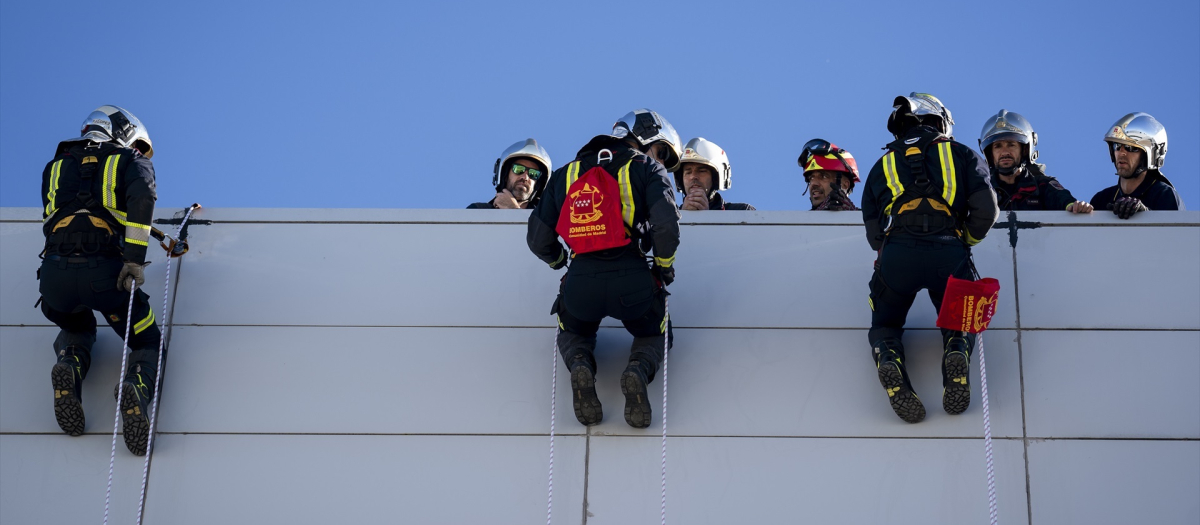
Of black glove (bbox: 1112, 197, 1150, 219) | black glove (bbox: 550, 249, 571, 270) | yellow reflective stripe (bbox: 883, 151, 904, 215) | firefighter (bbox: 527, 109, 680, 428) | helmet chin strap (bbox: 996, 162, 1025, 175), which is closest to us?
firefighter (bbox: 527, 109, 680, 428)

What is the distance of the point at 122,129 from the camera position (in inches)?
320

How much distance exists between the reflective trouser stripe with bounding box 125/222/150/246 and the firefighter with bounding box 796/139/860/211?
437 centimetres

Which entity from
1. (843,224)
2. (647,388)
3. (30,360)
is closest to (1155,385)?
(843,224)

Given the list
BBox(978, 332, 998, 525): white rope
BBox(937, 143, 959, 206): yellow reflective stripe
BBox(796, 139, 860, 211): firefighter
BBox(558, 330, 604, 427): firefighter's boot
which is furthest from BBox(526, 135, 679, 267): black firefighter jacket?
BBox(796, 139, 860, 211): firefighter

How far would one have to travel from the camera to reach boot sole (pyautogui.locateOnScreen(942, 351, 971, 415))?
7.26 m

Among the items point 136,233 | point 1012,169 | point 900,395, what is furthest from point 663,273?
point 136,233

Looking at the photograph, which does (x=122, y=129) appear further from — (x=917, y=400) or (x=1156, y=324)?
(x=1156, y=324)

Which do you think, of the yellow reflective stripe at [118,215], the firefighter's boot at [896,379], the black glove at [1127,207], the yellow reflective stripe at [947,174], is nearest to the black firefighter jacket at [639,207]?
the firefighter's boot at [896,379]

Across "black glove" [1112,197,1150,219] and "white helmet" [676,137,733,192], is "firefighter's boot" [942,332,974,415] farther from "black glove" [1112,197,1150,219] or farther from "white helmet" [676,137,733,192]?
"white helmet" [676,137,733,192]

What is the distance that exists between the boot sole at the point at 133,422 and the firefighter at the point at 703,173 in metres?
3.83

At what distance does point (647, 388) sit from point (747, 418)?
2.03ft

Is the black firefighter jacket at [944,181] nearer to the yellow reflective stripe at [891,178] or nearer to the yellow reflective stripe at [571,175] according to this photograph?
the yellow reflective stripe at [891,178]

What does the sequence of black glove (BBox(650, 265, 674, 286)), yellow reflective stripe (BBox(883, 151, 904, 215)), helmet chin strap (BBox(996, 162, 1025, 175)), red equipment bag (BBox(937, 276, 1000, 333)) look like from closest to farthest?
red equipment bag (BBox(937, 276, 1000, 333)) → yellow reflective stripe (BBox(883, 151, 904, 215)) → black glove (BBox(650, 265, 674, 286)) → helmet chin strap (BBox(996, 162, 1025, 175))

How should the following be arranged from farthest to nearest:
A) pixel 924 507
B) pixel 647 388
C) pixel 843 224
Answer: pixel 843 224 < pixel 647 388 < pixel 924 507
